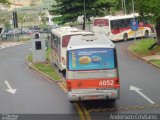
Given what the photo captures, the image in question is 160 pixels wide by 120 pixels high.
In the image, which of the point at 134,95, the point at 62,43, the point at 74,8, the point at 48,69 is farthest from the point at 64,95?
the point at 74,8

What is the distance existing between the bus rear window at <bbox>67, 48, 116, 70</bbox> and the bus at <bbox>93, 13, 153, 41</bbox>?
3224 cm

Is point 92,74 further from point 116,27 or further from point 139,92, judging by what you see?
point 116,27

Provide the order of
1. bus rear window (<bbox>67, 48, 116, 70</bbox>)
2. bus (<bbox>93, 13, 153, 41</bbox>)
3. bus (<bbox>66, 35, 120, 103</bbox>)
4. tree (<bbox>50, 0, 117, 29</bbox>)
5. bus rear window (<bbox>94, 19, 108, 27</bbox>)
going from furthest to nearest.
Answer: tree (<bbox>50, 0, 117, 29</bbox>) → bus rear window (<bbox>94, 19, 108, 27</bbox>) → bus (<bbox>93, 13, 153, 41</bbox>) → bus rear window (<bbox>67, 48, 116, 70</bbox>) → bus (<bbox>66, 35, 120, 103</bbox>)

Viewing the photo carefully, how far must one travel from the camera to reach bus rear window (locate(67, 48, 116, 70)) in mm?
18797

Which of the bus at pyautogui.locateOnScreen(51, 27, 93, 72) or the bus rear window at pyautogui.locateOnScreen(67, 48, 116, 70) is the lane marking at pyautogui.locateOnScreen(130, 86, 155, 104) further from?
the bus at pyautogui.locateOnScreen(51, 27, 93, 72)

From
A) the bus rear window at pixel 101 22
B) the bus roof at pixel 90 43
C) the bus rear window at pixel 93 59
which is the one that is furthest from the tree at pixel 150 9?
the bus rear window at pixel 93 59

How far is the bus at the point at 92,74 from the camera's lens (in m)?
18.7

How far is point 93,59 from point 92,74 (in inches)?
25.0

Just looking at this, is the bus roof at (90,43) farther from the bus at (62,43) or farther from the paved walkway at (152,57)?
the paved walkway at (152,57)

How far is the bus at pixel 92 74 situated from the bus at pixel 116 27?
106 ft

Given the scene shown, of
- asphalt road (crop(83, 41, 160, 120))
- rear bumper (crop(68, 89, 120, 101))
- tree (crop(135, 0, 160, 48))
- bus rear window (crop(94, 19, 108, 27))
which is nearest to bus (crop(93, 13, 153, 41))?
bus rear window (crop(94, 19, 108, 27))

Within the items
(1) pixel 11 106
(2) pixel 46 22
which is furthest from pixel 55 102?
(2) pixel 46 22

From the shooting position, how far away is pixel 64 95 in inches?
890

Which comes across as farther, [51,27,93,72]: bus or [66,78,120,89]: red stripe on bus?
[51,27,93,72]: bus
